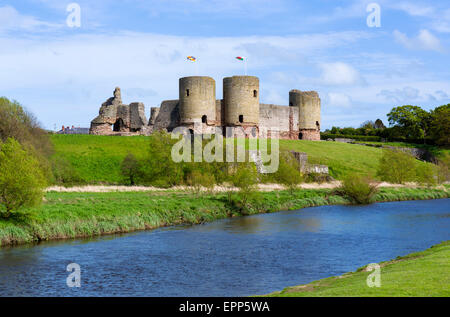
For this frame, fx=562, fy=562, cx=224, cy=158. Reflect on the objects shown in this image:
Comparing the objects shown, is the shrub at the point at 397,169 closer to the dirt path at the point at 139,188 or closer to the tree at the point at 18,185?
the dirt path at the point at 139,188

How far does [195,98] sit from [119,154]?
29.3 ft

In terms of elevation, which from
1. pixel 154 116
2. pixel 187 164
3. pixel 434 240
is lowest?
pixel 434 240

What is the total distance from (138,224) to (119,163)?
1913 cm

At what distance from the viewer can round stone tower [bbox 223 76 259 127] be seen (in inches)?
1957

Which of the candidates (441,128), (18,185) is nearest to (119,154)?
(18,185)

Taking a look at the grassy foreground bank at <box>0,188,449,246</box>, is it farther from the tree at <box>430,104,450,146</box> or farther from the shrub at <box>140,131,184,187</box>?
the tree at <box>430,104,450,146</box>

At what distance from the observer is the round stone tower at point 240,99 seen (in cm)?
4972

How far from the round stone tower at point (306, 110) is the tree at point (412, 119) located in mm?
16210

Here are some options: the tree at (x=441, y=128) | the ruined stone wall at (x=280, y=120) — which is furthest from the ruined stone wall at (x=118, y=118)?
the tree at (x=441, y=128)

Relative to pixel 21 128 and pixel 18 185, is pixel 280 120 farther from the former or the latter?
pixel 18 185

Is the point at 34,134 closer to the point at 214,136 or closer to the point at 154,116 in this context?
the point at 214,136

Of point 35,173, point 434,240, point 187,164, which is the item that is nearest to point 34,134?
point 187,164

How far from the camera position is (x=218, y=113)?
5109 centimetres
